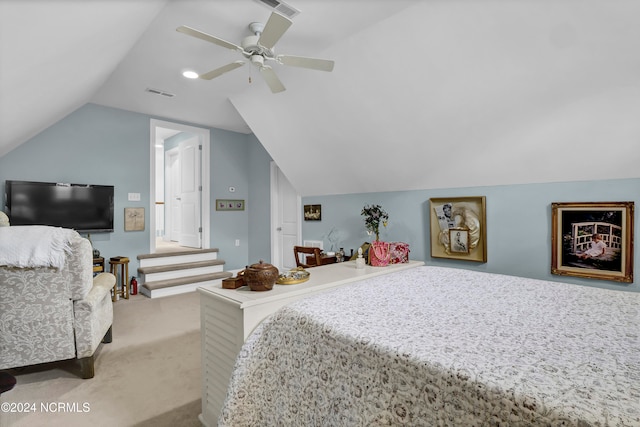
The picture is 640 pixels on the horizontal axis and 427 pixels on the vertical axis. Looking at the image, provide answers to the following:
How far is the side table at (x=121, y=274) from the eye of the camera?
434 centimetres

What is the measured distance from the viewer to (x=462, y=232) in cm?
312

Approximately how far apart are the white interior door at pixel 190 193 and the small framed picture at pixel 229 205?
14.3 inches

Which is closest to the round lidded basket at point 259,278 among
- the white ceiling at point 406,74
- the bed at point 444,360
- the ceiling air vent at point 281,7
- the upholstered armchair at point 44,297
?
the bed at point 444,360

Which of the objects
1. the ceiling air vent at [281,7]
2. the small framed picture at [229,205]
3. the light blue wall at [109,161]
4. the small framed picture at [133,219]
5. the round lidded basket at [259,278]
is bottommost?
the round lidded basket at [259,278]

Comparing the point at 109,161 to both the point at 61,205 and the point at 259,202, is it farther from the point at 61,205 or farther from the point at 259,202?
the point at 259,202

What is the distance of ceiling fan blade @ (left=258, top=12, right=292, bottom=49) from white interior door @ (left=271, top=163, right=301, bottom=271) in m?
3.35

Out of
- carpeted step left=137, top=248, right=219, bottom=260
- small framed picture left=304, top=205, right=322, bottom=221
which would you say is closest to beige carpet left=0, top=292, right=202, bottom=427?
carpeted step left=137, top=248, right=219, bottom=260

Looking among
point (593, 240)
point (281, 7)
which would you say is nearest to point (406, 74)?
point (281, 7)

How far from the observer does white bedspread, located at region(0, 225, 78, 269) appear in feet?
6.49

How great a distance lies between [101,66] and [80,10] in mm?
1330

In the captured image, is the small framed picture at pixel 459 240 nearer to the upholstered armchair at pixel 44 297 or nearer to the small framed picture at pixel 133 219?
the upholstered armchair at pixel 44 297

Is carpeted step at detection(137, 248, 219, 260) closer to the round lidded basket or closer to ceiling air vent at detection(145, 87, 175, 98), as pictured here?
ceiling air vent at detection(145, 87, 175, 98)

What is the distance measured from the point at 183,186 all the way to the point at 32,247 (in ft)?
14.4

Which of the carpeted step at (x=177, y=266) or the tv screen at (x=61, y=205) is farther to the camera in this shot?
the carpeted step at (x=177, y=266)
